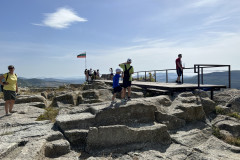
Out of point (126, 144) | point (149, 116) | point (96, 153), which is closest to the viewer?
point (96, 153)

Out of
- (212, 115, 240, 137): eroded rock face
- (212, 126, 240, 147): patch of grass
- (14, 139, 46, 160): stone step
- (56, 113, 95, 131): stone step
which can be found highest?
(56, 113, 95, 131): stone step

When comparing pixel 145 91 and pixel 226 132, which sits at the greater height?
pixel 145 91

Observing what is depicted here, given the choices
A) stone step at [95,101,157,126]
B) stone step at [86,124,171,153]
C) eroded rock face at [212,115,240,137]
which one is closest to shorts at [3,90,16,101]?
stone step at [95,101,157,126]

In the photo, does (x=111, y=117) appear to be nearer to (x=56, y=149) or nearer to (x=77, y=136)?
(x=77, y=136)

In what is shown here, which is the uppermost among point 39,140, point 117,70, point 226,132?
point 117,70

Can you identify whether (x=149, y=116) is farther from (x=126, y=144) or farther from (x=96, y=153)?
(x=96, y=153)

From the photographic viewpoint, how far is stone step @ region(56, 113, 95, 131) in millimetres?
7512

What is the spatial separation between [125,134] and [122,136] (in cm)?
14

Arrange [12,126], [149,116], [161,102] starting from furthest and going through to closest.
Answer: [161,102]
[149,116]
[12,126]

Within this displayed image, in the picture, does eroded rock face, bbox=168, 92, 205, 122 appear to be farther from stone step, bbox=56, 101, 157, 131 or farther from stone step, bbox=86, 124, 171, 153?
stone step, bbox=86, 124, 171, 153

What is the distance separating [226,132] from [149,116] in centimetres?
392

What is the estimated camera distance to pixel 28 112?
1070 cm

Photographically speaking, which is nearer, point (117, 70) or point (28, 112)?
point (117, 70)

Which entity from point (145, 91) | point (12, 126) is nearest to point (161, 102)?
point (145, 91)
